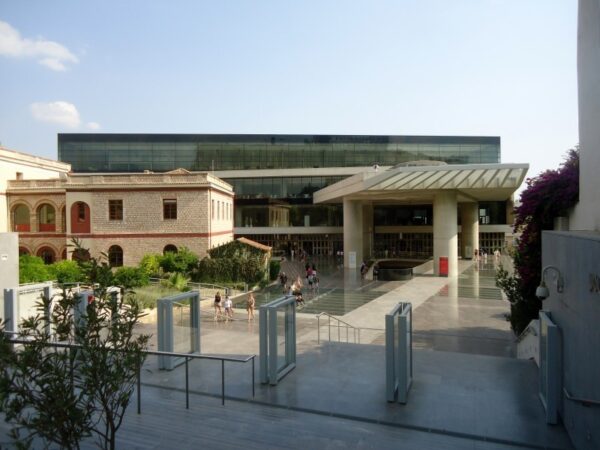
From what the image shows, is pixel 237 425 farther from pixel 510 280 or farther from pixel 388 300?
pixel 388 300

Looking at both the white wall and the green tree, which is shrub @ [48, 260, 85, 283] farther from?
the green tree

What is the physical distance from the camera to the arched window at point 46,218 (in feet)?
116

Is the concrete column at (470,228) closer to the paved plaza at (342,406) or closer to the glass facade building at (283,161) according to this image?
the glass facade building at (283,161)

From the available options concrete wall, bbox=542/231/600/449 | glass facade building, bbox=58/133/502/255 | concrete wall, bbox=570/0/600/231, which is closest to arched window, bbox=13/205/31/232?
glass facade building, bbox=58/133/502/255

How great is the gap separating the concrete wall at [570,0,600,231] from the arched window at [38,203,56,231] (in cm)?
3519

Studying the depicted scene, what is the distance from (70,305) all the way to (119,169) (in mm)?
59692

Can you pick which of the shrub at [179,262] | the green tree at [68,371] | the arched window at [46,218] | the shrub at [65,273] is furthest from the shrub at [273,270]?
the green tree at [68,371]

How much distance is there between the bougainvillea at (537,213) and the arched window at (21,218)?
3479 centimetres

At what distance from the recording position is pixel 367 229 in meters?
50.9

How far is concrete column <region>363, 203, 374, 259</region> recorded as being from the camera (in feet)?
160

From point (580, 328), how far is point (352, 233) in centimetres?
3484

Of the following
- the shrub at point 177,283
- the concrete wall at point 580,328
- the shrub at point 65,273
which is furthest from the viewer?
the shrub at point 65,273

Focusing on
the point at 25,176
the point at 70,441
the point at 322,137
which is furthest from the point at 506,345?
the point at 322,137

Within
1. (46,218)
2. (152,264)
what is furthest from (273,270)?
(46,218)
